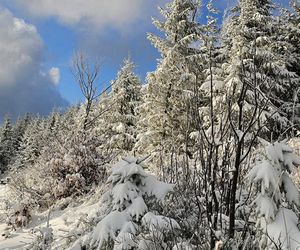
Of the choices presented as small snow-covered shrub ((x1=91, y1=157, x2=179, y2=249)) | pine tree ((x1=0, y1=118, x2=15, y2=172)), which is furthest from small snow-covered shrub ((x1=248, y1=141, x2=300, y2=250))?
pine tree ((x1=0, y1=118, x2=15, y2=172))

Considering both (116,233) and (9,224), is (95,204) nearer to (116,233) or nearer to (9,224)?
(9,224)

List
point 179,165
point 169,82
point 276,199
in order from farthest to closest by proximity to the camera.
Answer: point 169,82
point 179,165
point 276,199

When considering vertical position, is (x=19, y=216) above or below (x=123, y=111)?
below

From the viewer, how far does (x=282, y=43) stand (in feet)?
66.7

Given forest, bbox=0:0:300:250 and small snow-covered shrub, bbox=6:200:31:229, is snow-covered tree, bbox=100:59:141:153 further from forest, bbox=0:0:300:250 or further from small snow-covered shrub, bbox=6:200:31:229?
small snow-covered shrub, bbox=6:200:31:229

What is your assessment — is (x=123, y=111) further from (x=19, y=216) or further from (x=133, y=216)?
(x=133, y=216)

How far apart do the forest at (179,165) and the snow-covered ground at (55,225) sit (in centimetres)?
4

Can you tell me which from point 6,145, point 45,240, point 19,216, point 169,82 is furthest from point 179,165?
point 6,145

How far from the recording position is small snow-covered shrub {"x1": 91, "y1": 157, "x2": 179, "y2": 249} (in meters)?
3.76

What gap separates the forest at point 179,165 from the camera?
3.32 meters

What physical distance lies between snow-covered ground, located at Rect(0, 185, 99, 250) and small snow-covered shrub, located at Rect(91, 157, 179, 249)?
257cm

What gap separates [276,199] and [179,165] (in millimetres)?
3268

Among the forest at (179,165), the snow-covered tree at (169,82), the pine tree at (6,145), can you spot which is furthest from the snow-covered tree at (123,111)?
the pine tree at (6,145)

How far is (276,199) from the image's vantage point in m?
3.15
